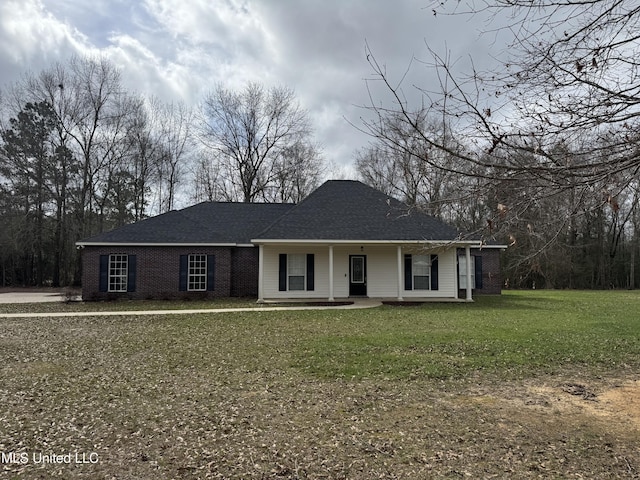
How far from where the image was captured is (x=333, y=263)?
19.2 metres

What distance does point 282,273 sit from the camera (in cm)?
1903

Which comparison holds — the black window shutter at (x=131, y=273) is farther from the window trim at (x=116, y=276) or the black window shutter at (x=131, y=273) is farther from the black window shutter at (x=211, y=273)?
the black window shutter at (x=211, y=273)

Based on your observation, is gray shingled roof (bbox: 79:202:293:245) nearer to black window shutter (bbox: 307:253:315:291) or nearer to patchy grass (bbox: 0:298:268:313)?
patchy grass (bbox: 0:298:268:313)

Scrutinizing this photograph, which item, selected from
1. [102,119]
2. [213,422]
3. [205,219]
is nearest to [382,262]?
[205,219]

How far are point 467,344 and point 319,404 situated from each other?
462 centimetres

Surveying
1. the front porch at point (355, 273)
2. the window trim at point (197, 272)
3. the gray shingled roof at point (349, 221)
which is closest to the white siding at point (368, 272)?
the front porch at point (355, 273)

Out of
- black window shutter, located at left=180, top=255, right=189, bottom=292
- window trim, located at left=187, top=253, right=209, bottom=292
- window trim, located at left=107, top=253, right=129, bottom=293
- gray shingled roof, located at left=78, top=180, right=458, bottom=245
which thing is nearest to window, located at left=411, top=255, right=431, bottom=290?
gray shingled roof, located at left=78, top=180, right=458, bottom=245

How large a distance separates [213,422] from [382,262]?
1530 centimetres

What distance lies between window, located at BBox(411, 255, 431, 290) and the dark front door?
82.3 inches

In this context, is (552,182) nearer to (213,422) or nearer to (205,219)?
(213,422)

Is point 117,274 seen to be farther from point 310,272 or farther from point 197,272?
point 310,272

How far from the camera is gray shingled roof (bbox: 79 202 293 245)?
19.4 m

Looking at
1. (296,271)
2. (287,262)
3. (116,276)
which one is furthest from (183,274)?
(296,271)

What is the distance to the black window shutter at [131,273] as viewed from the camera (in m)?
19.2
